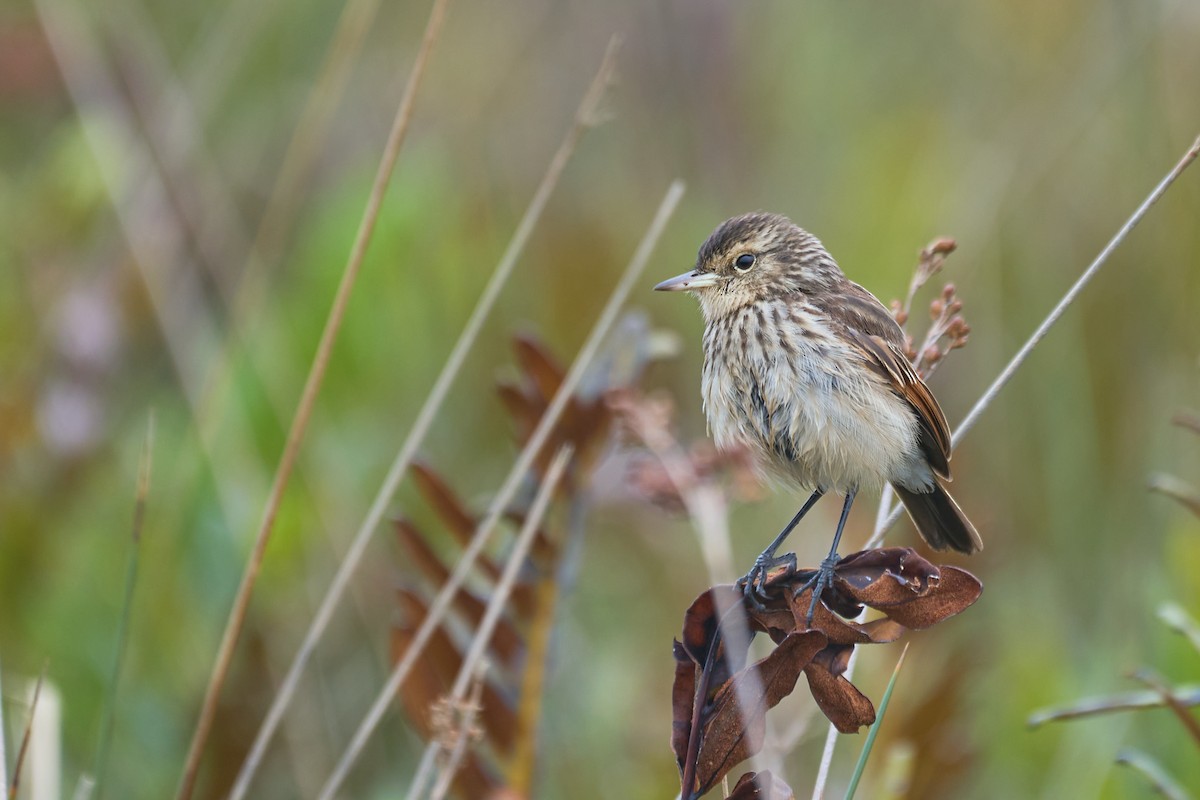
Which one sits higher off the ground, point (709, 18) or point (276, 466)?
point (709, 18)

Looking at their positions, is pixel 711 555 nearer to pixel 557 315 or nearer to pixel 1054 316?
pixel 1054 316

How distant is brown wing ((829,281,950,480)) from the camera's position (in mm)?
2951

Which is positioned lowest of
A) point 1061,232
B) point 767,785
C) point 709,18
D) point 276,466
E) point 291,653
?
point 767,785

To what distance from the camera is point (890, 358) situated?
9.93ft

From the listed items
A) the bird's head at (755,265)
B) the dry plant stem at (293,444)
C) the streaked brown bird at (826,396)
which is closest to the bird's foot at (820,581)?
the streaked brown bird at (826,396)

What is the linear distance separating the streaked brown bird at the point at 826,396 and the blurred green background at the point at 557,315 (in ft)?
1.44

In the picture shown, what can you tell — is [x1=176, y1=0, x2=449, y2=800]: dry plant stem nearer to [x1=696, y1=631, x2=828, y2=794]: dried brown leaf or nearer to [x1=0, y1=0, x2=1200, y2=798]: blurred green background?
[x1=0, y1=0, x2=1200, y2=798]: blurred green background

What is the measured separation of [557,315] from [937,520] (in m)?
2.45

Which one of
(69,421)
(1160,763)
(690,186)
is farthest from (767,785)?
(690,186)

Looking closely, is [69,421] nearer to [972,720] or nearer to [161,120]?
[161,120]

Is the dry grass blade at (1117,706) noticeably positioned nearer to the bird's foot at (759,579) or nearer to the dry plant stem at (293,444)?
the bird's foot at (759,579)

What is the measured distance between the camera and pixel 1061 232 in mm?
5551

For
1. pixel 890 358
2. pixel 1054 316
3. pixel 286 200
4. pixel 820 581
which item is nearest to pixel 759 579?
pixel 820 581

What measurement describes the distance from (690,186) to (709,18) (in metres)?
0.74
